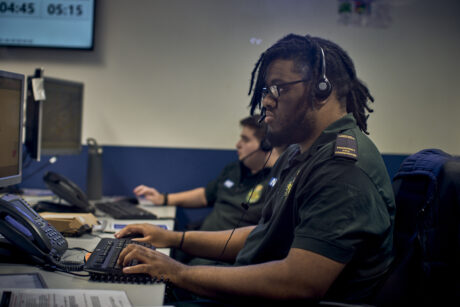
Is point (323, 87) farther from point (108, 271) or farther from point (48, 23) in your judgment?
point (48, 23)

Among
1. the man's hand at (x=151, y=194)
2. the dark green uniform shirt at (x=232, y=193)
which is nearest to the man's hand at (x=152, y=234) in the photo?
the dark green uniform shirt at (x=232, y=193)

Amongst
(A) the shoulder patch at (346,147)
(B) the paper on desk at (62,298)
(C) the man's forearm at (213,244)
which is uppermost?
(A) the shoulder patch at (346,147)

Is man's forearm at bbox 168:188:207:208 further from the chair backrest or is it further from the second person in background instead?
the chair backrest

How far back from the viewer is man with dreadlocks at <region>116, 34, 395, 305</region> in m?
0.91

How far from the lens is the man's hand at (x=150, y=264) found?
103 centimetres

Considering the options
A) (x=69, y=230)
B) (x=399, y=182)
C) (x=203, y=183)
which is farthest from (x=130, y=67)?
(x=399, y=182)

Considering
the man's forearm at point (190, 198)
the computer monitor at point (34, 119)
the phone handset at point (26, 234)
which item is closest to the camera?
the phone handset at point (26, 234)

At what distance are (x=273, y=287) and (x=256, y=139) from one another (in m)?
1.41

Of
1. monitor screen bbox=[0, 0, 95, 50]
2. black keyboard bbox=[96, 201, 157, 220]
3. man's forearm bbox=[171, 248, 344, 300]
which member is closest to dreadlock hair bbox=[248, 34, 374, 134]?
man's forearm bbox=[171, 248, 344, 300]

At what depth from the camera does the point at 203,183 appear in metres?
2.61

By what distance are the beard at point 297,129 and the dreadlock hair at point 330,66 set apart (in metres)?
0.05

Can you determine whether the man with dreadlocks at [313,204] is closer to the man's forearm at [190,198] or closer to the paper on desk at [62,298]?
the paper on desk at [62,298]

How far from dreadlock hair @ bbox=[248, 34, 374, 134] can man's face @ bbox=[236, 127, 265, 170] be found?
101 cm

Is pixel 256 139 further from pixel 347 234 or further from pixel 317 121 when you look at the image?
pixel 347 234
